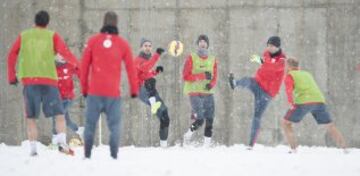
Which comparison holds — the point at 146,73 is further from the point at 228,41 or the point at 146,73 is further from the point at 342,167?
the point at 342,167

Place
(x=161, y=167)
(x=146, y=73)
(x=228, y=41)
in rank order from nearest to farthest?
(x=161, y=167)
(x=146, y=73)
(x=228, y=41)

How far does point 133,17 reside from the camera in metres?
13.0

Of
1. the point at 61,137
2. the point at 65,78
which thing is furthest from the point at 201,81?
the point at 61,137

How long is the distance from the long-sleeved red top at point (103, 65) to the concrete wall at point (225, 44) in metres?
5.00

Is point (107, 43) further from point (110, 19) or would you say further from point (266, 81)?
point (266, 81)

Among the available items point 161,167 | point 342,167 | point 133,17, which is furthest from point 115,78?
point 133,17

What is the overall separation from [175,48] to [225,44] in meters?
0.96

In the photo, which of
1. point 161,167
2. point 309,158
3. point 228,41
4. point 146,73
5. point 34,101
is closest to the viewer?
point 161,167

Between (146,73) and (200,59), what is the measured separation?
94cm

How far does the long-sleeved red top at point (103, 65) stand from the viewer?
783cm

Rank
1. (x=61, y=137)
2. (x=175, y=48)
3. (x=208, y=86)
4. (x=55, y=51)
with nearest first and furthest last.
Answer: (x=55, y=51), (x=61, y=137), (x=208, y=86), (x=175, y=48)

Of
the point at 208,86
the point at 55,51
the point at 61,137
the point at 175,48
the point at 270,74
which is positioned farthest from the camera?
the point at 175,48

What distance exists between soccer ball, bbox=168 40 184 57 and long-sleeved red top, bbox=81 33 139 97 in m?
4.61

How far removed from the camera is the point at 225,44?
12805 mm
